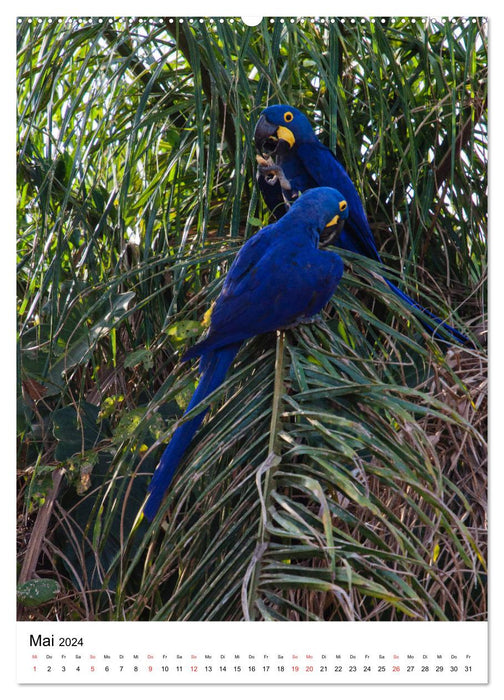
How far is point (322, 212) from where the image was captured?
4.40ft

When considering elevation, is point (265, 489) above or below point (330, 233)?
below

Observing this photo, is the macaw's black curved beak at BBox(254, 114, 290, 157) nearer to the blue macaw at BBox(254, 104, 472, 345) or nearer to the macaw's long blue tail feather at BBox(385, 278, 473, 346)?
the blue macaw at BBox(254, 104, 472, 345)

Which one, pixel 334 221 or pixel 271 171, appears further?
pixel 271 171

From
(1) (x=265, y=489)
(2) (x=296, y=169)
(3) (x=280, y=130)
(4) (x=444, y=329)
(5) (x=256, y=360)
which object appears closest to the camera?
(1) (x=265, y=489)

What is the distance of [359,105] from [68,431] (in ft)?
2.95

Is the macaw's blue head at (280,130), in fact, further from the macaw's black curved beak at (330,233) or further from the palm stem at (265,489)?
the palm stem at (265,489)

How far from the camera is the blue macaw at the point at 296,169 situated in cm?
151

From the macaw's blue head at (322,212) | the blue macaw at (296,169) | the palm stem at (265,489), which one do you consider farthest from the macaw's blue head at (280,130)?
the palm stem at (265,489)

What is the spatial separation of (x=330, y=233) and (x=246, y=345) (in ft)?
0.99

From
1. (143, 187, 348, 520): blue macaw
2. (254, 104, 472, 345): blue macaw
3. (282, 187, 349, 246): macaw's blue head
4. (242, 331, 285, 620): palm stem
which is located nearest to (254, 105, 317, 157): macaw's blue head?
(254, 104, 472, 345): blue macaw

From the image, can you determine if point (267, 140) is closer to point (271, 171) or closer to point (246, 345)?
point (271, 171)

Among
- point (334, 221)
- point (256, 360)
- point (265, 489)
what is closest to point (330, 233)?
point (334, 221)

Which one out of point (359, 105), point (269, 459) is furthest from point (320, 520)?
point (359, 105)

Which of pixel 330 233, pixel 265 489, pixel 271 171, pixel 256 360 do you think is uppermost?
pixel 271 171
